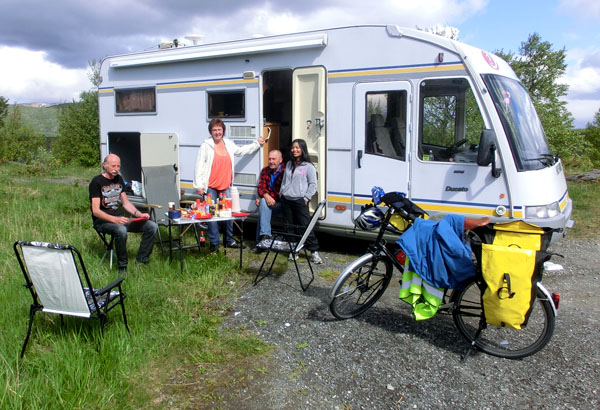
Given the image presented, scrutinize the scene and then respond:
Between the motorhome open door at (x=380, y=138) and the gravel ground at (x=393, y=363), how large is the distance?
1.41m

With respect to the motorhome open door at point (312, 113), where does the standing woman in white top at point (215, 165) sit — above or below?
below

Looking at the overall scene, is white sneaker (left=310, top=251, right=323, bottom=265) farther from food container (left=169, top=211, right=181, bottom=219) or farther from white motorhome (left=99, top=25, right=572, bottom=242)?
food container (left=169, top=211, right=181, bottom=219)

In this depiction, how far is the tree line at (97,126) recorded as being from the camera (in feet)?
60.8

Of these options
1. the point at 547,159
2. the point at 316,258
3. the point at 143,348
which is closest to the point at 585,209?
the point at 547,159

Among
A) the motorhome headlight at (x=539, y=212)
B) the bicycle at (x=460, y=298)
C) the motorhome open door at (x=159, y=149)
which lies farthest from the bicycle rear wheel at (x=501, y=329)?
the motorhome open door at (x=159, y=149)

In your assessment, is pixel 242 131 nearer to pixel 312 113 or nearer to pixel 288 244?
pixel 312 113

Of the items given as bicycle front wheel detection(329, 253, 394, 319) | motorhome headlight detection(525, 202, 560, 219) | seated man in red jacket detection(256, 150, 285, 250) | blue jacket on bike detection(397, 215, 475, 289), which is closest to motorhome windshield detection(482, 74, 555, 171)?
motorhome headlight detection(525, 202, 560, 219)

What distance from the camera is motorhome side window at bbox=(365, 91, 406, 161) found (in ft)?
17.5

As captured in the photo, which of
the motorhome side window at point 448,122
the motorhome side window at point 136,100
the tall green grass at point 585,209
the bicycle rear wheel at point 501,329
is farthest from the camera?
the tall green grass at point 585,209

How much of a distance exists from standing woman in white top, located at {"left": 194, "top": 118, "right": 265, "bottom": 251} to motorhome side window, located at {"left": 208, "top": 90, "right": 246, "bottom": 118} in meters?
0.40

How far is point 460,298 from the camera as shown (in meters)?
3.59

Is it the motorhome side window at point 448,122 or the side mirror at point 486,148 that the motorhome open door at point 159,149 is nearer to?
the motorhome side window at point 448,122

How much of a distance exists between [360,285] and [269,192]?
2.34 metres

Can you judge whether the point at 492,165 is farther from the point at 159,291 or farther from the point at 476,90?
the point at 159,291
